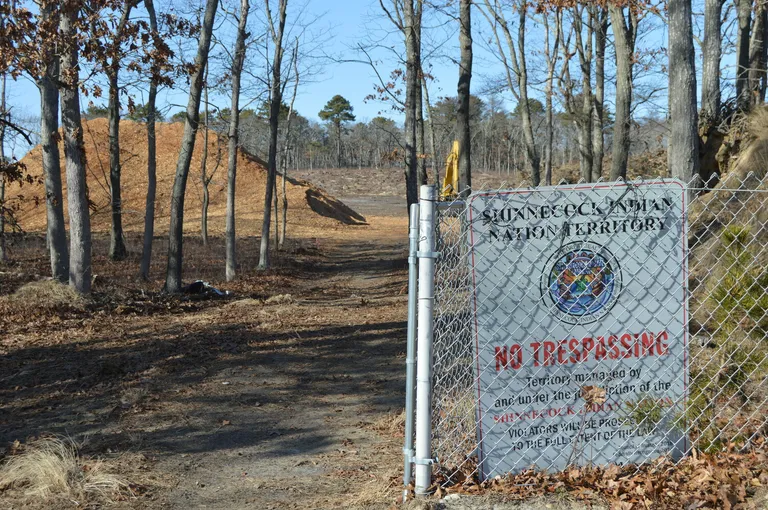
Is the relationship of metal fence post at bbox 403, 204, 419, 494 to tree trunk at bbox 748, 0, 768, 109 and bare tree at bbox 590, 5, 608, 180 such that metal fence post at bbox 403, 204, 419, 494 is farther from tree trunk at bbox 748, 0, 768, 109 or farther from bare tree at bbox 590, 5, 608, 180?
bare tree at bbox 590, 5, 608, 180

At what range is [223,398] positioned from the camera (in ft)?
21.6

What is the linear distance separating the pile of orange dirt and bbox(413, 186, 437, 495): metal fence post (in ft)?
102

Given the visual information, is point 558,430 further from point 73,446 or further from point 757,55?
point 757,55

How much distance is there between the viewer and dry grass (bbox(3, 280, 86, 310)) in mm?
11195

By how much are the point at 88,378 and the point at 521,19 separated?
1916cm

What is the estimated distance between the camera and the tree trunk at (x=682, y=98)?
9.31 m

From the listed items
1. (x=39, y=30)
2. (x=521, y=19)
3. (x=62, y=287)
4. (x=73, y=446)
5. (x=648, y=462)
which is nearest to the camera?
(x=648, y=462)

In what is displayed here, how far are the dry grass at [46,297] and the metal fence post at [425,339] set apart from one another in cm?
907

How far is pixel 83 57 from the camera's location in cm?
1062

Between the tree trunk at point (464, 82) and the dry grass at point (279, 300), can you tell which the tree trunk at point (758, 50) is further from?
the dry grass at point (279, 300)

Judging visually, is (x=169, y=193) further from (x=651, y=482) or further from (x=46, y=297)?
(x=651, y=482)

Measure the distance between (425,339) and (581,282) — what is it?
0.93 m

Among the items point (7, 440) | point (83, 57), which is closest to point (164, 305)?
point (83, 57)

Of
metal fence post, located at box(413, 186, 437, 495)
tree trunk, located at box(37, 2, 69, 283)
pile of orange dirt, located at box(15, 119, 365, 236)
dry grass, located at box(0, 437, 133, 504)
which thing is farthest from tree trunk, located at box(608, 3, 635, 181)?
pile of orange dirt, located at box(15, 119, 365, 236)
